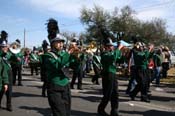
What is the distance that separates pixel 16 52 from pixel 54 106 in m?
10.2

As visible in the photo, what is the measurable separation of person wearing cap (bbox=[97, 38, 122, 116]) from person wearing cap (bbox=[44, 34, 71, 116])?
2.74 meters

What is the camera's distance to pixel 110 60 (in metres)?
10.4

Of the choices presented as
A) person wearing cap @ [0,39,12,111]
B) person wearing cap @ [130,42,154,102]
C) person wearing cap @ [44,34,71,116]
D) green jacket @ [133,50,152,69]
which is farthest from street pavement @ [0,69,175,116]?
person wearing cap @ [44,34,71,116]

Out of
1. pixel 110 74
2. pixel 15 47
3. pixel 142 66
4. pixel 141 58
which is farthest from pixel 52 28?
pixel 15 47

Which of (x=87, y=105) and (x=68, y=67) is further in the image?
(x=87, y=105)

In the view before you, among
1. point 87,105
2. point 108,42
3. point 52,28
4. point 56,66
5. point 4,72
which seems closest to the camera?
point 56,66

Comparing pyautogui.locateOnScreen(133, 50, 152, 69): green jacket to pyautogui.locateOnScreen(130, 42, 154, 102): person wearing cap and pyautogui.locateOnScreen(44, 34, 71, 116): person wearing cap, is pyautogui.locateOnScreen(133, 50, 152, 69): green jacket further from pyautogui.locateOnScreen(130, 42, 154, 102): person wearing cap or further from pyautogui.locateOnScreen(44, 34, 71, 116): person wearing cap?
pyautogui.locateOnScreen(44, 34, 71, 116): person wearing cap

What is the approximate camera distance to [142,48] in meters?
13.2

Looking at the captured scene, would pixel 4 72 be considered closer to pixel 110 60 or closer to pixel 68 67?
pixel 68 67

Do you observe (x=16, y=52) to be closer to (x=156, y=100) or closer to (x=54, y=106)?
(x=156, y=100)

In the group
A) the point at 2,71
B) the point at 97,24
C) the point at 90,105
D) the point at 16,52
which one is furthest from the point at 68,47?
the point at 97,24

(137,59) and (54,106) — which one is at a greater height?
(137,59)

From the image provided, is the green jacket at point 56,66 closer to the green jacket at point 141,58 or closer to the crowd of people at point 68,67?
the crowd of people at point 68,67

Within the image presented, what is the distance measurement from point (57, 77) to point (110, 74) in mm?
2896
